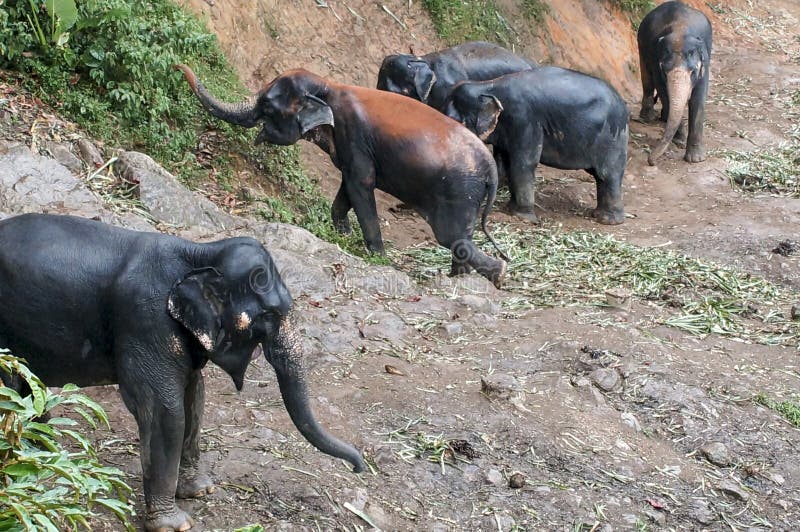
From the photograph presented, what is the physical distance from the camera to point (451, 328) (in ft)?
25.9

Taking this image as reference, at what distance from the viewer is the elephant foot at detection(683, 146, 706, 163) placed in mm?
13570

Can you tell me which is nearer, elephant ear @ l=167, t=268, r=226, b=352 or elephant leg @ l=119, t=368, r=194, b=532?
elephant ear @ l=167, t=268, r=226, b=352

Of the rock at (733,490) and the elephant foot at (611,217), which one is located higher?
the rock at (733,490)

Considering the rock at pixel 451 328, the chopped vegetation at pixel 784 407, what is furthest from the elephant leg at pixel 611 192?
the chopped vegetation at pixel 784 407

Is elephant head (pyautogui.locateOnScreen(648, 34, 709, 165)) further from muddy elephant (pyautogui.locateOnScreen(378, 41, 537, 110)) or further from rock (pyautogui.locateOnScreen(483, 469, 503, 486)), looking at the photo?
rock (pyautogui.locateOnScreen(483, 469, 503, 486))

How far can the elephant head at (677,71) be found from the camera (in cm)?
1319

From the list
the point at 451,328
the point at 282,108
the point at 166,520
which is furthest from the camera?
the point at 282,108

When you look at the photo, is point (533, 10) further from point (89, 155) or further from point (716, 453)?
point (716, 453)

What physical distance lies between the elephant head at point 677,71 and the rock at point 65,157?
733 cm

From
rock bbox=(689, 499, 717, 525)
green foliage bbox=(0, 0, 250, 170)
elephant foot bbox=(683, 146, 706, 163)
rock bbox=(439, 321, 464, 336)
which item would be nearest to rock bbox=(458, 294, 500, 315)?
rock bbox=(439, 321, 464, 336)

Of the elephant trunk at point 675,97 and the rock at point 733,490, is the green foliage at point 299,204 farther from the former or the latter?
the elephant trunk at point 675,97

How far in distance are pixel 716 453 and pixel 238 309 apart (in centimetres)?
347

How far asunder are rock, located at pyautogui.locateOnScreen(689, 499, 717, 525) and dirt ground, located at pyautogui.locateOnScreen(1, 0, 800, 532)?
13 mm

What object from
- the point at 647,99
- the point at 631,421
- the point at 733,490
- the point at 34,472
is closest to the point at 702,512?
the point at 733,490
